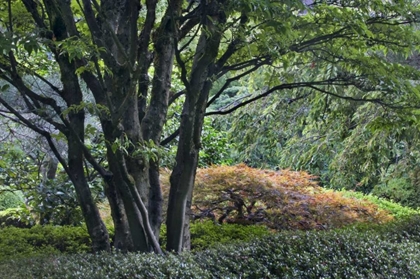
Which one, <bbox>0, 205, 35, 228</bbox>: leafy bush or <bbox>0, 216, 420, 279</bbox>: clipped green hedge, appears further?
<bbox>0, 205, 35, 228</bbox>: leafy bush

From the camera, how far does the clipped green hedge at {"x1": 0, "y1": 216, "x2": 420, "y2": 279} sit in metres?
3.24

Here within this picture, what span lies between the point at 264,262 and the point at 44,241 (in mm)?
2669

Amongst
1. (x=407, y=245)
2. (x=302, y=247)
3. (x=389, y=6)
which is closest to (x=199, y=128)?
(x=302, y=247)

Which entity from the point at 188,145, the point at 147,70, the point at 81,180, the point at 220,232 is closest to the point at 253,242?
the point at 188,145

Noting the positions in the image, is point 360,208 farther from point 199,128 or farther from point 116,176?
point 116,176

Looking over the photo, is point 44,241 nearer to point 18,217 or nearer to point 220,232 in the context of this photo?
point 18,217

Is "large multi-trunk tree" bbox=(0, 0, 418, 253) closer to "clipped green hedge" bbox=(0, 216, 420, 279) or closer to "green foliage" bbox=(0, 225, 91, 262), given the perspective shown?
"clipped green hedge" bbox=(0, 216, 420, 279)

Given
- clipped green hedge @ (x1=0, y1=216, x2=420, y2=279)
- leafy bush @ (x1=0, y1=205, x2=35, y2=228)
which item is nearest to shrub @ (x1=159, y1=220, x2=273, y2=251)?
clipped green hedge @ (x1=0, y1=216, x2=420, y2=279)

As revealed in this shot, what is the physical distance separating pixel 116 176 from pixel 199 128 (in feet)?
2.79

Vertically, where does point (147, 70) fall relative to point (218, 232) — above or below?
above

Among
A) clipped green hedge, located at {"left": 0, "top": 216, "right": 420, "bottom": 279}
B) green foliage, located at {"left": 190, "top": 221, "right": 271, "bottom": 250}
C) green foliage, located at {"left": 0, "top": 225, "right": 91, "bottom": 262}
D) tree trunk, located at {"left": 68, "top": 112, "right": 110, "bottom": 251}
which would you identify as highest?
tree trunk, located at {"left": 68, "top": 112, "right": 110, "bottom": 251}

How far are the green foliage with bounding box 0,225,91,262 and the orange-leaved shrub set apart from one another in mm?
1537

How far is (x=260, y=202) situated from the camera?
6.68m

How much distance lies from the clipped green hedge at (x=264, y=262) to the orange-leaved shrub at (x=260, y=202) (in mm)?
1869
